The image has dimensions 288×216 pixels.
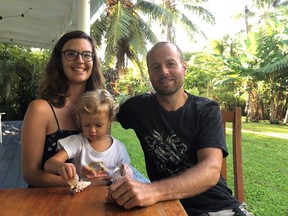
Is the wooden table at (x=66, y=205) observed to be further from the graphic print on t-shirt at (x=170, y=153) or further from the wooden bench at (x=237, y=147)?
the wooden bench at (x=237, y=147)

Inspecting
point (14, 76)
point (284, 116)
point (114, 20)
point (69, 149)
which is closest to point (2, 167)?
point (69, 149)

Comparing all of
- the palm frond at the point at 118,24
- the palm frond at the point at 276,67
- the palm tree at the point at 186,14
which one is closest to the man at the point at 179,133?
the palm frond at the point at 118,24

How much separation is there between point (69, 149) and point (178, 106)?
66 cm

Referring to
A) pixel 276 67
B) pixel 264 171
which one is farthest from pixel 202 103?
pixel 276 67

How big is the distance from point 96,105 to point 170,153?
0.48 meters

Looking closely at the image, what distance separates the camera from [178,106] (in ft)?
6.04

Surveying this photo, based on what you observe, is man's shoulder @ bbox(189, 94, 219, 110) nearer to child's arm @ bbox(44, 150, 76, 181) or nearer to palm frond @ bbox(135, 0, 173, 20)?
child's arm @ bbox(44, 150, 76, 181)

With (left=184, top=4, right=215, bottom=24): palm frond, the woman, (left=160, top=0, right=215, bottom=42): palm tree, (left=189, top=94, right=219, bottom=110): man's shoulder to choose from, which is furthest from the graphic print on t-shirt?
(left=184, top=4, right=215, bottom=24): palm frond

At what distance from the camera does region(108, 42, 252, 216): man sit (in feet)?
5.15

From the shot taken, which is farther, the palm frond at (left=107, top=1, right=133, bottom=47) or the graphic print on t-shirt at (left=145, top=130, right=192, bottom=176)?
the palm frond at (left=107, top=1, right=133, bottom=47)

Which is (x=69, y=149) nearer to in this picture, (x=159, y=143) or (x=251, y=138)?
(x=159, y=143)

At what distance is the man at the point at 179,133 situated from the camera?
1570mm

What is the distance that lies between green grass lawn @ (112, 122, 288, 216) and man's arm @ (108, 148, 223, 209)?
2529 mm

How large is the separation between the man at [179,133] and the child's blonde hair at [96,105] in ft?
0.73
